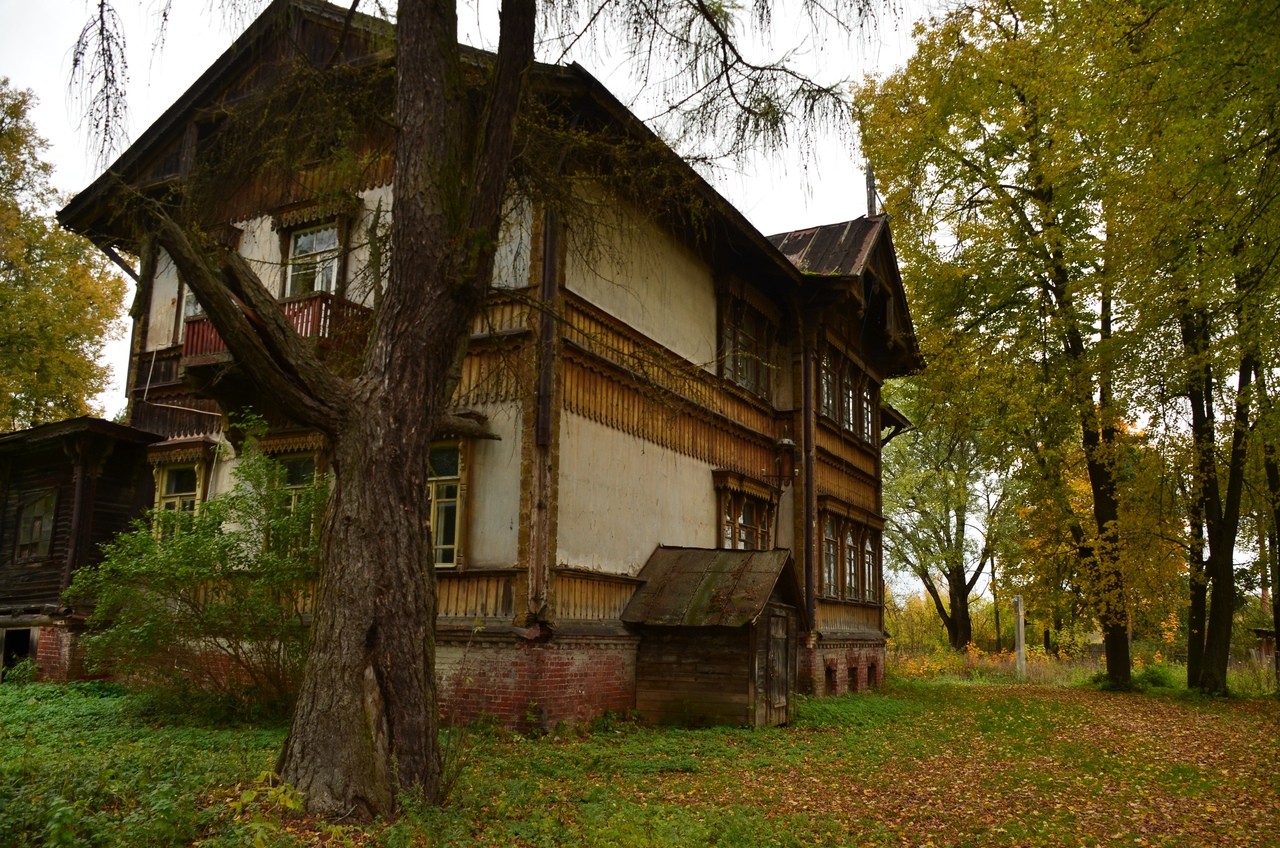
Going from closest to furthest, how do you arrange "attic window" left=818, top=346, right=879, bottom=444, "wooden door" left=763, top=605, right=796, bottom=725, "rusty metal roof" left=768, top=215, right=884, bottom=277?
"wooden door" left=763, top=605, right=796, bottom=725
"rusty metal roof" left=768, top=215, right=884, bottom=277
"attic window" left=818, top=346, right=879, bottom=444

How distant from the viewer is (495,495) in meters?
11.9

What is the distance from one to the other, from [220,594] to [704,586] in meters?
5.96

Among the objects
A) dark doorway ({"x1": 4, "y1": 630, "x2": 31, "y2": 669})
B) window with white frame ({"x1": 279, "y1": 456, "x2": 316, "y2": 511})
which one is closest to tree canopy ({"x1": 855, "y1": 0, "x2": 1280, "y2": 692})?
window with white frame ({"x1": 279, "y1": 456, "x2": 316, "y2": 511})

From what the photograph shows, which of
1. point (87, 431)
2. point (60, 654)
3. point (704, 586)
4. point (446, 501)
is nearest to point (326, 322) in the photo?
point (446, 501)

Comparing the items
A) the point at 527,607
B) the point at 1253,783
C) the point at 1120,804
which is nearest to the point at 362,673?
the point at 527,607

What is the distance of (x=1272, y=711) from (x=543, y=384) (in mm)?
14750

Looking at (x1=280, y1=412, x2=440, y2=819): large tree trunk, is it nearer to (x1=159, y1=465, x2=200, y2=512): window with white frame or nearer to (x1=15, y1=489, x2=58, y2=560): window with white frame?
(x1=159, y1=465, x2=200, y2=512): window with white frame

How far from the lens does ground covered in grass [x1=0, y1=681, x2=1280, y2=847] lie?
20.5ft

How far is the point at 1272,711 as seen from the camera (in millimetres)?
17875

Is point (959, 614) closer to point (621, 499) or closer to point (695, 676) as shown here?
point (695, 676)

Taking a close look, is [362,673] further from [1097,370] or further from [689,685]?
[1097,370]

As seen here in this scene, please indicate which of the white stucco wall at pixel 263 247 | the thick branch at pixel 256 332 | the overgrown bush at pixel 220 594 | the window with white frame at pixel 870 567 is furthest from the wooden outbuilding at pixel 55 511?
the window with white frame at pixel 870 567

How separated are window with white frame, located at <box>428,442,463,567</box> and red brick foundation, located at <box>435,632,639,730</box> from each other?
1.02m

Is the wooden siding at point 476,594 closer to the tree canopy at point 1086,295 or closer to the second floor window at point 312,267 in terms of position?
the second floor window at point 312,267
